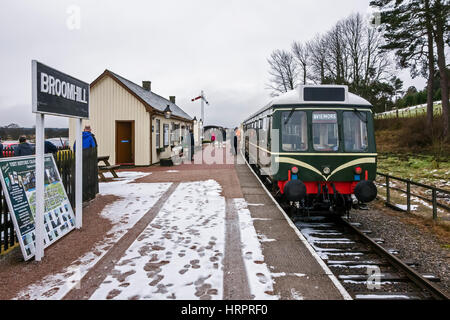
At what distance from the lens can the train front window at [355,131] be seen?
7.26m

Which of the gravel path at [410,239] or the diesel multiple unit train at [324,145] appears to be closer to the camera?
the gravel path at [410,239]

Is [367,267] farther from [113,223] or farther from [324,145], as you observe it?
[113,223]

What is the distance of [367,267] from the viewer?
5211 mm

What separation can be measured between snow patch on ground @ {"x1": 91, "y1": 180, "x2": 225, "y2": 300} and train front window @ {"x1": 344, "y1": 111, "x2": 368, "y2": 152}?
11.2 feet

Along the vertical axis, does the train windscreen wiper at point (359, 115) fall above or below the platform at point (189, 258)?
above

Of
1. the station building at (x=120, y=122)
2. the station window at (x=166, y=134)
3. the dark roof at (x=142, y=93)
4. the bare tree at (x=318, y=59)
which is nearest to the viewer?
the station building at (x=120, y=122)

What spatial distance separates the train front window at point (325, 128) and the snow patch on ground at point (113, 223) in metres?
4.47

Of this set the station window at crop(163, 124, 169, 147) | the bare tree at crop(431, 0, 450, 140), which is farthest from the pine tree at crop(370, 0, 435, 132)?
the station window at crop(163, 124, 169, 147)

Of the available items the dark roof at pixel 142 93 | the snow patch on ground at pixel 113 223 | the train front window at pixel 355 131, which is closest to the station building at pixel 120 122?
the dark roof at pixel 142 93

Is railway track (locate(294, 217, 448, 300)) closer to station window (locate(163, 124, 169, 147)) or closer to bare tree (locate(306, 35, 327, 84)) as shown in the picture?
station window (locate(163, 124, 169, 147))

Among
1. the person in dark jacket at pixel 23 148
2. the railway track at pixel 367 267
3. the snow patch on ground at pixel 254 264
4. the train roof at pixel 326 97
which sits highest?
the train roof at pixel 326 97

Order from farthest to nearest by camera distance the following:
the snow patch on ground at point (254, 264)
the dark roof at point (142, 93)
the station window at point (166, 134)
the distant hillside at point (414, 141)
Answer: the distant hillside at point (414, 141) → the station window at point (166, 134) → the dark roof at point (142, 93) → the snow patch on ground at point (254, 264)

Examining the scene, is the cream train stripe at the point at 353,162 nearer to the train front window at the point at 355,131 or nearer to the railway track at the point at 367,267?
the train front window at the point at 355,131
